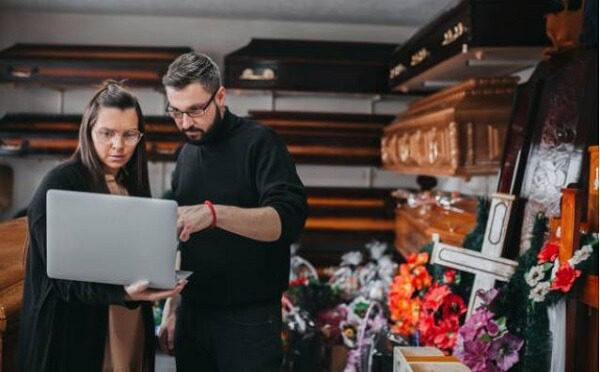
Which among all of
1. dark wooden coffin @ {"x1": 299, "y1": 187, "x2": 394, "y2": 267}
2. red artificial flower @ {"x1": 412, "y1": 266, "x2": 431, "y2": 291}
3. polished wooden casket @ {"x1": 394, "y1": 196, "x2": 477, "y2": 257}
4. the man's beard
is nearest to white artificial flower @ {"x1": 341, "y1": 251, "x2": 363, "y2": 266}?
polished wooden casket @ {"x1": 394, "y1": 196, "x2": 477, "y2": 257}

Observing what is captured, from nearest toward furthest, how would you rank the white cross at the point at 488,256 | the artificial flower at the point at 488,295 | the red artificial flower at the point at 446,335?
the artificial flower at the point at 488,295
the white cross at the point at 488,256
the red artificial flower at the point at 446,335

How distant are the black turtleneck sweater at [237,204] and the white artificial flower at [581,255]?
0.78 meters

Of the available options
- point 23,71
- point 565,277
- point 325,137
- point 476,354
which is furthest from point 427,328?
point 23,71

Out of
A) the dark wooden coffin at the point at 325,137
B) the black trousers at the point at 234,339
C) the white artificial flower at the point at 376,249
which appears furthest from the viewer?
the dark wooden coffin at the point at 325,137

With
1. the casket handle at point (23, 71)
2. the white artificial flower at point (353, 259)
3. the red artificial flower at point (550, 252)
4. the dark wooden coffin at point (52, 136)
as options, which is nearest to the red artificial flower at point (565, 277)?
the red artificial flower at point (550, 252)

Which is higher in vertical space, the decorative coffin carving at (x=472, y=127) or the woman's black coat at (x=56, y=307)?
the decorative coffin carving at (x=472, y=127)

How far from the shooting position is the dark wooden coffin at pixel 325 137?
5176 millimetres

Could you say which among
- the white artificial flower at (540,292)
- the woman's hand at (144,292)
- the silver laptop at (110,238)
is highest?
the silver laptop at (110,238)

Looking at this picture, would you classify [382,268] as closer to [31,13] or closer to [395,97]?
[395,97]

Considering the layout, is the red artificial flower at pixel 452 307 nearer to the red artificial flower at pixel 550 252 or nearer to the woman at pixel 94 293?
the red artificial flower at pixel 550 252

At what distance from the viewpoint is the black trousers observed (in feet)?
6.43

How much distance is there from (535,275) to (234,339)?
97 cm

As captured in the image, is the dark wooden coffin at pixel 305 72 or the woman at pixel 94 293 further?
the dark wooden coffin at pixel 305 72

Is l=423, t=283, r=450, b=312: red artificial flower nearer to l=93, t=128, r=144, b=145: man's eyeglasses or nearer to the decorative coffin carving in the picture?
the decorative coffin carving
